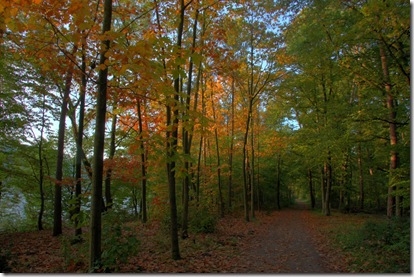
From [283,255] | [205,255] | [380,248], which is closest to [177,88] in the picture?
[205,255]

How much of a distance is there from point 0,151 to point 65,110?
137 inches

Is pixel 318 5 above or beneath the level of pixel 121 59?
above

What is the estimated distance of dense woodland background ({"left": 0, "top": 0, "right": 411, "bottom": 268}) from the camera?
143 inches

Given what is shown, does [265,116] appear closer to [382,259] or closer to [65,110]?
[65,110]

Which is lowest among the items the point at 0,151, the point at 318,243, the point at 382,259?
the point at 318,243

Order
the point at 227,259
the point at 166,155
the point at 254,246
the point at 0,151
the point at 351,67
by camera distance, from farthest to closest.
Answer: the point at 0,151 < the point at 351,67 < the point at 254,246 < the point at 227,259 < the point at 166,155

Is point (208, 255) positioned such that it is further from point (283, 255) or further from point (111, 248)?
point (111, 248)

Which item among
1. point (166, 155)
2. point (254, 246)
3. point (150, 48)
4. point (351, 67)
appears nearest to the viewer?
point (150, 48)

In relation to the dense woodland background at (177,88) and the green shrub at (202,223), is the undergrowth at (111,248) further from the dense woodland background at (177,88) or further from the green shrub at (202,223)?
the green shrub at (202,223)

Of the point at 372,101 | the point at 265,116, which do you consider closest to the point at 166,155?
the point at 372,101

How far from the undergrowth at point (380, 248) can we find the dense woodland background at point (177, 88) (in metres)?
0.95

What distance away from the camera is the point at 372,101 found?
1002 centimetres

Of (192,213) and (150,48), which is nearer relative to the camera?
(150,48)

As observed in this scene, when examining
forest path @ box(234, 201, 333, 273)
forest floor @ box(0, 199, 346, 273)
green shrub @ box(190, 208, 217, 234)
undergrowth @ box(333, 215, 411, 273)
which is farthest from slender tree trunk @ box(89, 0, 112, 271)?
green shrub @ box(190, 208, 217, 234)
